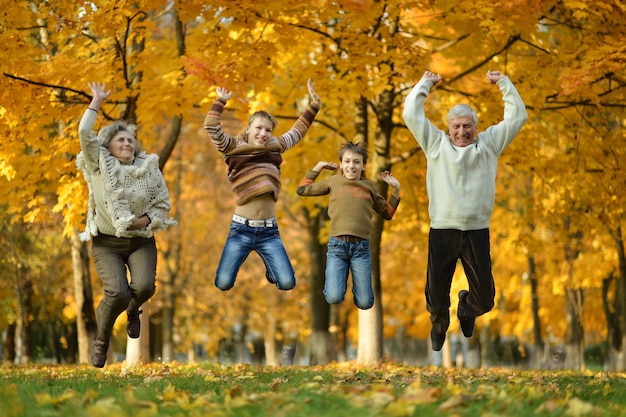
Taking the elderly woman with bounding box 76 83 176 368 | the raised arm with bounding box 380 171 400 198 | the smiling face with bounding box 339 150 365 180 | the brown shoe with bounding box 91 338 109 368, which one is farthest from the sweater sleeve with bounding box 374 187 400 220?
the brown shoe with bounding box 91 338 109 368

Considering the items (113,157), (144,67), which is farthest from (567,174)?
(113,157)

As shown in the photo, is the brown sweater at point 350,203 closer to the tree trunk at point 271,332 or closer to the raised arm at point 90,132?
the raised arm at point 90,132

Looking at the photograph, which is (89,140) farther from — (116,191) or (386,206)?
(386,206)

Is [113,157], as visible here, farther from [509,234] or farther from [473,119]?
[509,234]

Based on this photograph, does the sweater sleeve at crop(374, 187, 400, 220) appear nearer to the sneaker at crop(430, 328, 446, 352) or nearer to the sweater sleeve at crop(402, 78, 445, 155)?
the sweater sleeve at crop(402, 78, 445, 155)

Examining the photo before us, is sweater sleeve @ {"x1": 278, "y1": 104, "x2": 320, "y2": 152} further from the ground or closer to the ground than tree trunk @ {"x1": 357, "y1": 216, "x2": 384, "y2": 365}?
further from the ground

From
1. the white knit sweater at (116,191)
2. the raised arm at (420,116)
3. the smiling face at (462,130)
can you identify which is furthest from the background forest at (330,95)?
the smiling face at (462,130)

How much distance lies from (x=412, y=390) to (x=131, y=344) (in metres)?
8.82

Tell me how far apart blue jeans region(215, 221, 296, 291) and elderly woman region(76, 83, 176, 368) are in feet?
2.23

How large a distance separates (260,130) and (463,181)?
216 centimetres

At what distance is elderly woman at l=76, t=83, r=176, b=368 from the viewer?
8180 mm

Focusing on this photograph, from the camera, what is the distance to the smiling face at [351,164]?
887 centimetres

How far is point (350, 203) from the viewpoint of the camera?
8.84 m

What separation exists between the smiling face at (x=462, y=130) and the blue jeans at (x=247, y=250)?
2.10 metres
